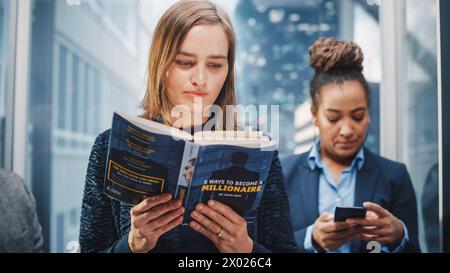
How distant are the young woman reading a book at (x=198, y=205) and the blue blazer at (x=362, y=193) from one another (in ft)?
0.61

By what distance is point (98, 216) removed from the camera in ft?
6.78

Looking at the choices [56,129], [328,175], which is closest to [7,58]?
[56,129]

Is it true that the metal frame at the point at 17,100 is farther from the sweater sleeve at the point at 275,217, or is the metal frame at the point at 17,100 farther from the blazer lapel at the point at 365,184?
the blazer lapel at the point at 365,184

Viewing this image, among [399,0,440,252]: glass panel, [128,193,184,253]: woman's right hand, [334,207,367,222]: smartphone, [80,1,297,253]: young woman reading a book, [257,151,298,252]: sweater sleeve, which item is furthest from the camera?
[399,0,440,252]: glass panel

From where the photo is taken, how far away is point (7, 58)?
2396mm

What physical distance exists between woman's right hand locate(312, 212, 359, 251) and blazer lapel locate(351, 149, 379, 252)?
0.18 feet

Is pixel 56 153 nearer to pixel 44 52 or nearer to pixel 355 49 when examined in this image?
pixel 44 52

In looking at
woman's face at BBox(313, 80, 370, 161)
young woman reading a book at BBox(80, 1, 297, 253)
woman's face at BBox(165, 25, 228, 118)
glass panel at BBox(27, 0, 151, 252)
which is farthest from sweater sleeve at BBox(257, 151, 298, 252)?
glass panel at BBox(27, 0, 151, 252)

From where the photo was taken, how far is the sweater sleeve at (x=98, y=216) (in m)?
2.07

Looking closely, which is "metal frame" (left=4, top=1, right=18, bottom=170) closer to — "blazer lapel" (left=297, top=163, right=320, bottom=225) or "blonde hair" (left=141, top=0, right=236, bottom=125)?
"blonde hair" (left=141, top=0, right=236, bottom=125)

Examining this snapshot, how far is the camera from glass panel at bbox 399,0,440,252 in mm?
2416

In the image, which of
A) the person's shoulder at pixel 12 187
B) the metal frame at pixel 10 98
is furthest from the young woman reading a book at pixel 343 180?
the metal frame at pixel 10 98

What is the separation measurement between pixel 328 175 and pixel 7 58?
158 centimetres

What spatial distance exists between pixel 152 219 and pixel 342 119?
962 mm
